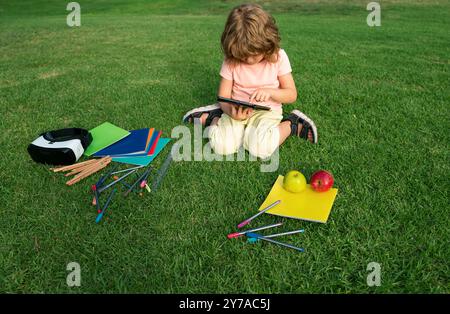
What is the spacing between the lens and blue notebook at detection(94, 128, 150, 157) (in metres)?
3.43

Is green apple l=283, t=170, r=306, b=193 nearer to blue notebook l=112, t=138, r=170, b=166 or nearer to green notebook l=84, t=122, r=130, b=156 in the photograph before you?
blue notebook l=112, t=138, r=170, b=166

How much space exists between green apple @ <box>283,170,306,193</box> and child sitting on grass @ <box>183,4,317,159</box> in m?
0.57

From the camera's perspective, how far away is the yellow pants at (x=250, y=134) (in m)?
3.33

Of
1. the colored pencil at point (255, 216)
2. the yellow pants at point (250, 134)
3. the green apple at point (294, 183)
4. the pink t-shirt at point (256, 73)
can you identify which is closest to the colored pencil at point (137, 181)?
the yellow pants at point (250, 134)

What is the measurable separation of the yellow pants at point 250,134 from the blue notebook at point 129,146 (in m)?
0.68

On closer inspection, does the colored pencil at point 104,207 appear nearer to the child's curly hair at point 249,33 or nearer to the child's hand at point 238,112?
the child's hand at point 238,112

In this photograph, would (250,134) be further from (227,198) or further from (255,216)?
(255,216)

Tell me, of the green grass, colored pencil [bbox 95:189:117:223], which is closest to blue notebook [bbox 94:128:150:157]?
the green grass

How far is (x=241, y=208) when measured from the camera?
8.67 feet

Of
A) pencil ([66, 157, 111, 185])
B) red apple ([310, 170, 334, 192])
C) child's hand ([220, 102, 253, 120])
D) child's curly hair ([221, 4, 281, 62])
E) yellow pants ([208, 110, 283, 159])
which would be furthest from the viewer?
child's hand ([220, 102, 253, 120])

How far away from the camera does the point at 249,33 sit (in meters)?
3.16

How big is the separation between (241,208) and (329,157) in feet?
3.62

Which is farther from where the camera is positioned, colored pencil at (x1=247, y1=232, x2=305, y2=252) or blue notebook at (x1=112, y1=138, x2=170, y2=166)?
blue notebook at (x1=112, y1=138, x2=170, y2=166)
